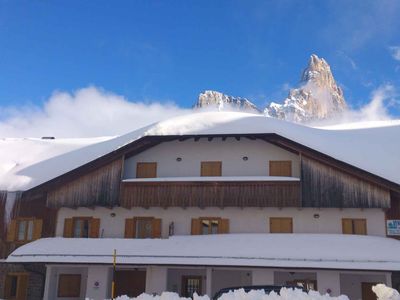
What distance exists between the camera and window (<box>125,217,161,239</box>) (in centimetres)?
2544

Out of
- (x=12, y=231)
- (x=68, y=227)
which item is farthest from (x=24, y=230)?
(x=68, y=227)

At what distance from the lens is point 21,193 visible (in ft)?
90.5

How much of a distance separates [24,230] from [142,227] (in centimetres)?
668

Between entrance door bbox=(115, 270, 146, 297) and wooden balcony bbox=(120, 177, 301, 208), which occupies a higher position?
wooden balcony bbox=(120, 177, 301, 208)

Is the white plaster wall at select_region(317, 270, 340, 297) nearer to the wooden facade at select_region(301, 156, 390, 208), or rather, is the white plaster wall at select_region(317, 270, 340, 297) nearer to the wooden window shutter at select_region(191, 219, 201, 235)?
the wooden facade at select_region(301, 156, 390, 208)

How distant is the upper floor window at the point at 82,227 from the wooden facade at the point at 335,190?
1066cm

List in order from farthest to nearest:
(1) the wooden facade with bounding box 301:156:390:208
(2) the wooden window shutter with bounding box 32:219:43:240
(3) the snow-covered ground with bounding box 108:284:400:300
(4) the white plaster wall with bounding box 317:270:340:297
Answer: (2) the wooden window shutter with bounding box 32:219:43:240
(1) the wooden facade with bounding box 301:156:390:208
(4) the white plaster wall with bounding box 317:270:340:297
(3) the snow-covered ground with bounding box 108:284:400:300

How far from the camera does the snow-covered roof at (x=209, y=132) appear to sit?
85.7ft

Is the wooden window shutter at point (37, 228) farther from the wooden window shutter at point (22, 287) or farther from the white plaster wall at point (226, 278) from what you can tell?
the white plaster wall at point (226, 278)

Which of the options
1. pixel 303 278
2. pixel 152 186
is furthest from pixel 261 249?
pixel 152 186

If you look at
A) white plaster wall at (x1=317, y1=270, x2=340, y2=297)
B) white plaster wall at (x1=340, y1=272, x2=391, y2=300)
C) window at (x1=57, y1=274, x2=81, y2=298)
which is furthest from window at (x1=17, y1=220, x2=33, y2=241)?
white plaster wall at (x1=340, y1=272, x2=391, y2=300)

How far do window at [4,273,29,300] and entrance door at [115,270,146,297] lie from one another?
5.09 m

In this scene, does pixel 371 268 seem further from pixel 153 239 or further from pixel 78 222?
pixel 78 222

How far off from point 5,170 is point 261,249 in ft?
56.1
